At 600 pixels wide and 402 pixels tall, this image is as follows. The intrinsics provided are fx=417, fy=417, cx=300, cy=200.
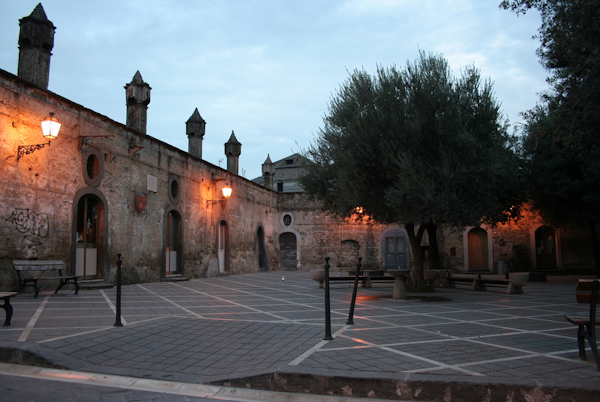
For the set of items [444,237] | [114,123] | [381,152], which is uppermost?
[114,123]

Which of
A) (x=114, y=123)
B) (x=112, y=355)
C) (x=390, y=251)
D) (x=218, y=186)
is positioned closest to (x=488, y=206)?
(x=112, y=355)

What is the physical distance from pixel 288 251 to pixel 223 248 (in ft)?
23.5

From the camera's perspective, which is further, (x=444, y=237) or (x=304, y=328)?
(x=444, y=237)

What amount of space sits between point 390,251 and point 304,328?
753 inches

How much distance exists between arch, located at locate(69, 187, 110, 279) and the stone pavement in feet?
10.3

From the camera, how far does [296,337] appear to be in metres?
5.26

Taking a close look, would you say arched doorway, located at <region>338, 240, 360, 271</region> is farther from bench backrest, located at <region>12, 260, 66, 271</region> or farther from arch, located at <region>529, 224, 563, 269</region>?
bench backrest, located at <region>12, 260, 66, 271</region>

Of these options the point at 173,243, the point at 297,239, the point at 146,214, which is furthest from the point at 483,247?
the point at 146,214

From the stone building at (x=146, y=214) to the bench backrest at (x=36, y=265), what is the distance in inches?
13.3

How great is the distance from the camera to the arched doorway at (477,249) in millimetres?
22500

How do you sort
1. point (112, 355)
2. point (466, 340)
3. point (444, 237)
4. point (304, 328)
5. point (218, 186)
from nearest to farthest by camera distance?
point (112, 355) < point (466, 340) < point (304, 328) < point (218, 186) < point (444, 237)

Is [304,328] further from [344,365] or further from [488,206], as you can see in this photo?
[488,206]

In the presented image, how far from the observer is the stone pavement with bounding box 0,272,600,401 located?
11.8 feet

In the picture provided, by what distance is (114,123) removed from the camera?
12.4m
